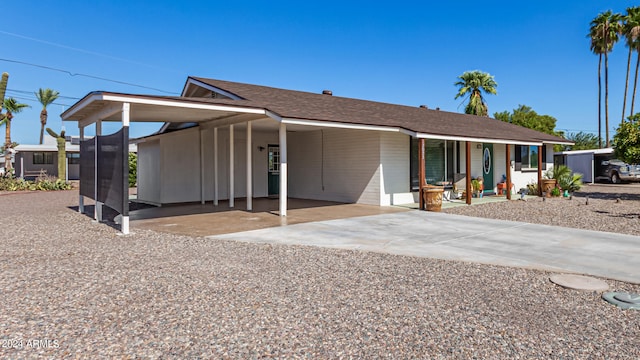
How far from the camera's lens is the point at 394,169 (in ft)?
45.1

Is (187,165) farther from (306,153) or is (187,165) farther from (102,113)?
(102,113)

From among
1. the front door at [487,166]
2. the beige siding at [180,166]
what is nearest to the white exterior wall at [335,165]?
the beige siding at [180,166]

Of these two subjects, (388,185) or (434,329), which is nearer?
(434,329)

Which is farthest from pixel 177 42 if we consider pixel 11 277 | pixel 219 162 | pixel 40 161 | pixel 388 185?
pixel 11 277

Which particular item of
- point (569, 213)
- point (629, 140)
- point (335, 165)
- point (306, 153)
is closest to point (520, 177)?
point (629, 140)

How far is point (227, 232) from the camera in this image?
845 centimetres

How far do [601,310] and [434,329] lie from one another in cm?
183

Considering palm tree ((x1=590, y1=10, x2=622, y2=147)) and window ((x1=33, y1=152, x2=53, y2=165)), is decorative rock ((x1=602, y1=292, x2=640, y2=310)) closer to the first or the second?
palm tree ((x1=590, y1=10, x2=622, y2=147))

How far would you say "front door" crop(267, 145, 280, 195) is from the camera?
16.7 meters

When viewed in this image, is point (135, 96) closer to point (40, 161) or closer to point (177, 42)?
point (177, 42)

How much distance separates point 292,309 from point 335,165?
1125 cm

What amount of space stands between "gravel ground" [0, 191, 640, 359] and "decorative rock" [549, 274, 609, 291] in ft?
0.47

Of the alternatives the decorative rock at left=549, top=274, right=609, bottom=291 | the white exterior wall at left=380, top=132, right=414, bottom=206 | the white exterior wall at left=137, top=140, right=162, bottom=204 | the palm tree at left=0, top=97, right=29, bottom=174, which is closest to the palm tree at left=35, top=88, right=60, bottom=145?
the palm tree at left=0, top=97, right=29, bottom=174

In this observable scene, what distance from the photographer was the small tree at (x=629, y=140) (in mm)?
14586
